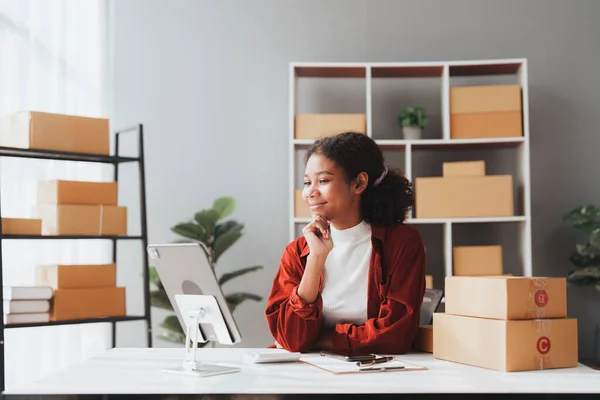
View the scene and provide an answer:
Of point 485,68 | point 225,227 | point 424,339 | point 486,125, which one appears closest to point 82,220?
point 225,227

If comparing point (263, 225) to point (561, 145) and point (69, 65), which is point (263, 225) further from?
point (561, 145)

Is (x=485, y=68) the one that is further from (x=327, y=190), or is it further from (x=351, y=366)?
(x=351, y=366)

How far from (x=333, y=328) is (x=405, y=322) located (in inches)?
8.9

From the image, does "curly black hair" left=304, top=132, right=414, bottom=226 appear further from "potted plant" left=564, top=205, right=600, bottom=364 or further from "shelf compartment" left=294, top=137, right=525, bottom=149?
"potted plant" left=564, top=205, right=600, bottom=364

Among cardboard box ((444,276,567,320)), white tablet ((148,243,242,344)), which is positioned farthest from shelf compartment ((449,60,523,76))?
white tablet ((148,243,242,344))

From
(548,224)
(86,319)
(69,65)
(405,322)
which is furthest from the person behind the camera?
(548,224)

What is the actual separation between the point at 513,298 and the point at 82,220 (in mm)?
2198

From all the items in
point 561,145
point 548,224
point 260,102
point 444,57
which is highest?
point 444,57

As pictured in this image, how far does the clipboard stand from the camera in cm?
157

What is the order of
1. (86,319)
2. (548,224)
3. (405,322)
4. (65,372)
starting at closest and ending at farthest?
(65,372) < (405,322) < (86,319) < (548,224)

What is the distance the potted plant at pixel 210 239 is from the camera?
12.6 ft

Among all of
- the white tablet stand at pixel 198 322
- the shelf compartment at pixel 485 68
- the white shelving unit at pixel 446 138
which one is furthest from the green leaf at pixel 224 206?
the white tablet stand at pixel 198 322

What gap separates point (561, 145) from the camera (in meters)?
4.32

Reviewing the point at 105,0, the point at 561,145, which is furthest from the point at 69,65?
the point at 561,145
